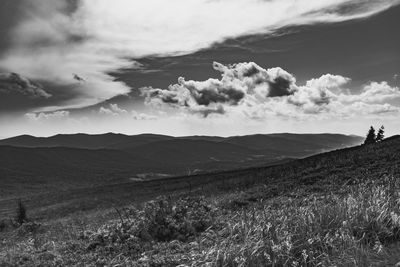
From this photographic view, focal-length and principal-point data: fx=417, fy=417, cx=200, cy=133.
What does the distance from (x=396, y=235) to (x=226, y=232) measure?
3.75 m

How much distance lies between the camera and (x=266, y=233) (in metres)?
8.63

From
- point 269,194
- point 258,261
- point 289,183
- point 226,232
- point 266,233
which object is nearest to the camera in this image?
point 258,261

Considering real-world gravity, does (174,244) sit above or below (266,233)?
below

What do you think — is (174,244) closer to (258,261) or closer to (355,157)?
(258,261)

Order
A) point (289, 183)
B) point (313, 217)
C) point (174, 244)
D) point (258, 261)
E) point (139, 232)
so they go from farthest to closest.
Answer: point (289, 183) < point (139, 232) < point (174, 244) < point (313, 217) < point (258, 261)

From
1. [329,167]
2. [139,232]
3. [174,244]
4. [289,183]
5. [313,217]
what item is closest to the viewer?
Answer: [313,217]

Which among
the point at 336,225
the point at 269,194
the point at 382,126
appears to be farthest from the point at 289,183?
the point at 382,126

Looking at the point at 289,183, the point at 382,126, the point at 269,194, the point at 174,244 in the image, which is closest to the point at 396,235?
the point at 174,244

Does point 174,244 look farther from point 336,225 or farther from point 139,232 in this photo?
point 336,225

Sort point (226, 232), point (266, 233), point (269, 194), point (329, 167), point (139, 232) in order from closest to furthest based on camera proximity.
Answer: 1. point (266, 233)
2. point (226, 232)
3. point (139, 232)
4. point (269, 194)
5. point (329, 167)

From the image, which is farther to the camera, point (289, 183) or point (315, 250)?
point (289, 183)

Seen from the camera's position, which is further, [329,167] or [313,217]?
[329,167]

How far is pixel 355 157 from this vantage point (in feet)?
88.4

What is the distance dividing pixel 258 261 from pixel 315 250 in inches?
46.4
